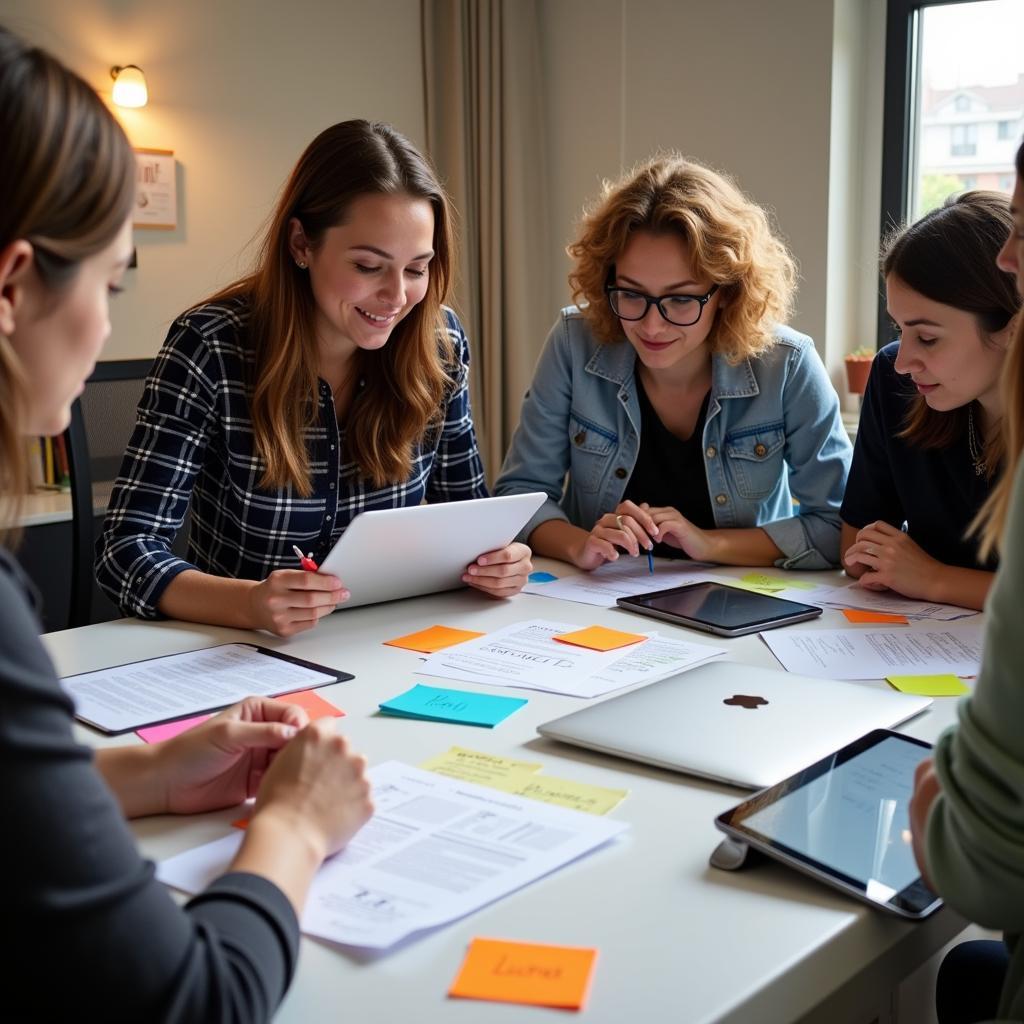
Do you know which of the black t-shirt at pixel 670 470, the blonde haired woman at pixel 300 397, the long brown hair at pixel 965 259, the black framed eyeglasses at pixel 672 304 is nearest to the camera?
the long brown hair at pixel 965 259

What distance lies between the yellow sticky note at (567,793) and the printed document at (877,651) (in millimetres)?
449

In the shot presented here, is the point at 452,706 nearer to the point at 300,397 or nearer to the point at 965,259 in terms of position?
the point at 300,397

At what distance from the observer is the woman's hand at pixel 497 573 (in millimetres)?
1848

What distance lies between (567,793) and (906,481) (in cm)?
109

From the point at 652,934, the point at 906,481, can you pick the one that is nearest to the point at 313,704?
the point at 652,934

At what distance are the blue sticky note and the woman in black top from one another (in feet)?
2.51

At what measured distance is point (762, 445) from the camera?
7.31 feet

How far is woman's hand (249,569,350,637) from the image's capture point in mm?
1643

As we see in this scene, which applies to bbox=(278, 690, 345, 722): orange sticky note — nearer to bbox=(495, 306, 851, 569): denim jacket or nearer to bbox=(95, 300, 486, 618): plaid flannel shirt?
bbox=(95, 300, 486, 618): plaid flannel shirt

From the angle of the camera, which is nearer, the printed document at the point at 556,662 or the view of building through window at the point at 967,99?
the printed document at the point at 556,662

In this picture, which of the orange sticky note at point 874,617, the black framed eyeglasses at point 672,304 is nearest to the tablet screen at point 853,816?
the orange sticky note at point 874,617

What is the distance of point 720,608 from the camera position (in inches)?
69.6

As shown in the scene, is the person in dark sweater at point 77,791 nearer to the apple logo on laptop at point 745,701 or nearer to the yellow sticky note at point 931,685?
the apple logo on laptop at point 745,701

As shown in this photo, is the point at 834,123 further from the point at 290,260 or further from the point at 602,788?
the point at 602,788
